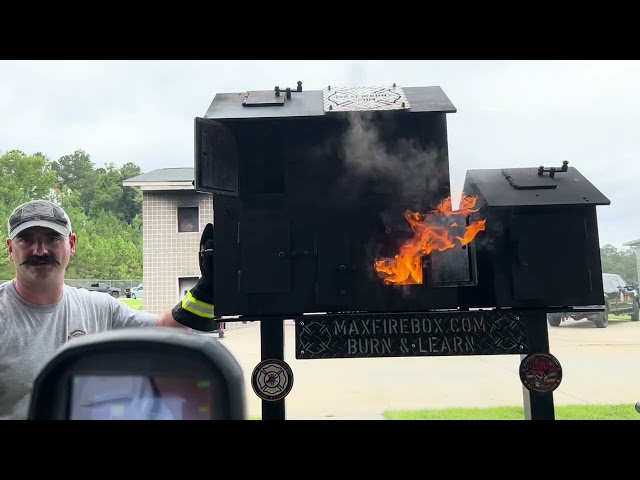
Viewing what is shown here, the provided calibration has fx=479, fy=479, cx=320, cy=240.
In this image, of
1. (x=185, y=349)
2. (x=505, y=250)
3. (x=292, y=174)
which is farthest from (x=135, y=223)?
(x=185, y=349)

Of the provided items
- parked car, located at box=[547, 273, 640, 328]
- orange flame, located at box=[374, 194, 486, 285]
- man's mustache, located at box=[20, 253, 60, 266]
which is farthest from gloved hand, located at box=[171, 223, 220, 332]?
parked car, located at box=[547, 273, 640, 328]

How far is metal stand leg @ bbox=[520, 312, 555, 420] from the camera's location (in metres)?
2.91

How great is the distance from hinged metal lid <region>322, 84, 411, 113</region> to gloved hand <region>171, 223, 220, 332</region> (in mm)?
1088

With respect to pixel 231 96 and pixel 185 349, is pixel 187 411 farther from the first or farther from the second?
pixel 231 96

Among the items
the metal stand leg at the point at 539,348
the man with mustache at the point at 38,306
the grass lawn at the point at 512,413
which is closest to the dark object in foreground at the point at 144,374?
the man with mustache at the point at 38,306

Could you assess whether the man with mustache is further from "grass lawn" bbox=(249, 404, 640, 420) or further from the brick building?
"grass lawn" bbox=(249, 404, 640, 420)

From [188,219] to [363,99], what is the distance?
2284mm

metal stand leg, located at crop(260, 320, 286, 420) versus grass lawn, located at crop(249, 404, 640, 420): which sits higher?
metal stand leg, located at crop(260, 320, 286, 420)

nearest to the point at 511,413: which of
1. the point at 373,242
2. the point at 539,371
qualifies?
the point at 539,371

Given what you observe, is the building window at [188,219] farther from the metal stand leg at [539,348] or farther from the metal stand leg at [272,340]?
the metal stand leg at [539,348]

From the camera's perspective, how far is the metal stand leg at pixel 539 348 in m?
2.91

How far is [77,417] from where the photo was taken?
1.07 m

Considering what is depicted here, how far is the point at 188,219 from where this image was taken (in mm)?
4543

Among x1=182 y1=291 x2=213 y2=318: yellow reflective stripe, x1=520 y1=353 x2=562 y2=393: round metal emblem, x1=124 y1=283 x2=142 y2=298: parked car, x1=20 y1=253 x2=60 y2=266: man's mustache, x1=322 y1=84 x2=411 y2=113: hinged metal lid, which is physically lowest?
x1=520 y1=353 x2=562 y2=393: round metal emblem
